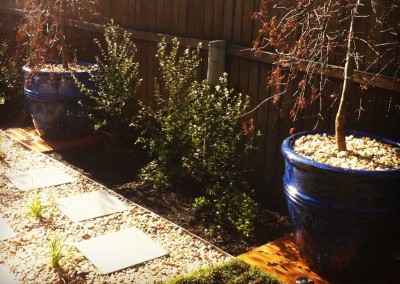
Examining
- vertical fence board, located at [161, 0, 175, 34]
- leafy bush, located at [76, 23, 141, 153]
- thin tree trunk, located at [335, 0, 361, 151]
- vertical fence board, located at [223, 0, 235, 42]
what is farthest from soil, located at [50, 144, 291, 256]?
vertical fence board, located at [223, 0, 235, 42]

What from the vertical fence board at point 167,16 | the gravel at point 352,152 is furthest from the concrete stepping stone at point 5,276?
the vertical fence board at point 167,16

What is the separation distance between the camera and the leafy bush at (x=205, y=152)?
4.22 meters

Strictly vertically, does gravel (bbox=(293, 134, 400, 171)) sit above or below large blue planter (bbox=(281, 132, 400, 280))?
above

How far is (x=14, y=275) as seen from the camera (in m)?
3.24

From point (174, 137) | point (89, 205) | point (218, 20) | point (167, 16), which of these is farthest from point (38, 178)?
point (218, 20)

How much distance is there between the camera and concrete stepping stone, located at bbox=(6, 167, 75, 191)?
4848 millimetres

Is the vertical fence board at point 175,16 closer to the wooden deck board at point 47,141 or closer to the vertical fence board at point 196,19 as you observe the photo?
the vertical fence board at point 196,19

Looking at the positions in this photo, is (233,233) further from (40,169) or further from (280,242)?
(40,169)

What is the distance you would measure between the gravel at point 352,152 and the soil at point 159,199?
91cm

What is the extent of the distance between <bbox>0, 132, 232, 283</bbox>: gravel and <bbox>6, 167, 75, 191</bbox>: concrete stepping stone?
9 cm

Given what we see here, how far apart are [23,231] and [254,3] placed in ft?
9.64

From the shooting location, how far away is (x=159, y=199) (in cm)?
466

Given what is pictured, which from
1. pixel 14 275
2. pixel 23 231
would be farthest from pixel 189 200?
pixel 14 275

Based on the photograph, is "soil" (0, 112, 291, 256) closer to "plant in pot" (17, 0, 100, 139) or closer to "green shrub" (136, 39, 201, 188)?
"green shrub" (136, 39, 201, 188)
